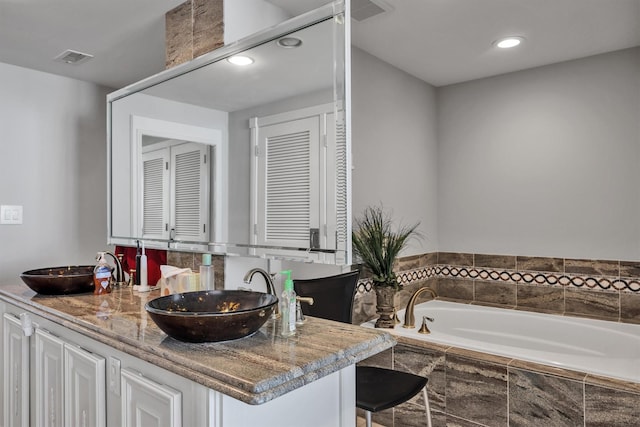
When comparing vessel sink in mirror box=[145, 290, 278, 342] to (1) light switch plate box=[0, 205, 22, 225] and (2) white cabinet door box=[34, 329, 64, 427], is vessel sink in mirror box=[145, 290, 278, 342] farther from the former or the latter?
(1) light switch plate box=[0, 205, 22, 225]

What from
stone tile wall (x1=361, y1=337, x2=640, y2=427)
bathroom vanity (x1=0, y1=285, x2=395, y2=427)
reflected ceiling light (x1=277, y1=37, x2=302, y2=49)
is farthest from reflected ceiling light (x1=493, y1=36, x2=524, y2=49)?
bathroom vanity (x1=0, y1=285, x2=395, y2=427)

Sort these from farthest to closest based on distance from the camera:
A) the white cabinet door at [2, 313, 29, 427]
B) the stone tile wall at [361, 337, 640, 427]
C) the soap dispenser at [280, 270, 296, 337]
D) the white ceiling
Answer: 1. the white ceiling
2. the white cabinet door at [2, 313, 29, 427]
3. the stone tile wall at [361, 337, 640, 427]
4. the soap dispenser at [280, 270, 296, 337]

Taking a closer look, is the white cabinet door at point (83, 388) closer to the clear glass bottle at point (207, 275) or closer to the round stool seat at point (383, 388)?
the clear glass bottle at point (207, 275)

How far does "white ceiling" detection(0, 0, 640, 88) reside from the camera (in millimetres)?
2350

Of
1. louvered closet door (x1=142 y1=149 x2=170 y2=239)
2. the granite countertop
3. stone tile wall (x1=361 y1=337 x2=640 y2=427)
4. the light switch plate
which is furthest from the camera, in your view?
the light switch plate

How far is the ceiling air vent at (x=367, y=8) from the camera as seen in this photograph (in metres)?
2.43

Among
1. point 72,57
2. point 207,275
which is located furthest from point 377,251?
point 72,57

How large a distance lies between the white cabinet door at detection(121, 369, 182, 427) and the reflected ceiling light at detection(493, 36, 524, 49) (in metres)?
2.91

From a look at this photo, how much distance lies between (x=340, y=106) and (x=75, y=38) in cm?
194

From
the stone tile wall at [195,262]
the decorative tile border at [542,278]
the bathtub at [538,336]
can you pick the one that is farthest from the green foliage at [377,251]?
the decorative tile border at [542,278]

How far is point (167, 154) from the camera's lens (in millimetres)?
2477

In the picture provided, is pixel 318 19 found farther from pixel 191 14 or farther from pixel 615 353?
pixel 615 353

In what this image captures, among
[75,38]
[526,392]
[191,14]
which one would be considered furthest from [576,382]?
[75,38]

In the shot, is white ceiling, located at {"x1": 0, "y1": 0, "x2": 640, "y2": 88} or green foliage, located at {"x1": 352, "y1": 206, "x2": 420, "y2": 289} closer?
white ceiling, located at {"x1": 0, "y1": 0, "x2": 640, "y2": 88}
